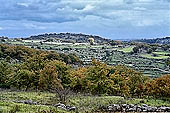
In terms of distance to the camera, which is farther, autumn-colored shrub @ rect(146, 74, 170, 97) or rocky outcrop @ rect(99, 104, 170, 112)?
autumn-colored shrub @ rect(146, 74, 170, 97)

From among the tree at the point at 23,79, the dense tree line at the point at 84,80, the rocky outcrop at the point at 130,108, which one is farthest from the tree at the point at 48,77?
the rocky outcrop at the point at 130,108

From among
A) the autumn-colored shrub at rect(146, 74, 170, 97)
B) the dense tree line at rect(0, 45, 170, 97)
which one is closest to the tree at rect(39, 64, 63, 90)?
the dense tree line at rect(0, 45, 170, 97)

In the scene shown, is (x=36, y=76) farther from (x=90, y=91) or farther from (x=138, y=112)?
(x=138, y=112)

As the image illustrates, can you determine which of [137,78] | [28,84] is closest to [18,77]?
[28,84]

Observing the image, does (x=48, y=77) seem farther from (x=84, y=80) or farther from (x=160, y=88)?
(x=160, y=88)

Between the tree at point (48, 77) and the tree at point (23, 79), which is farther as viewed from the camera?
the tree at point (23, 79)

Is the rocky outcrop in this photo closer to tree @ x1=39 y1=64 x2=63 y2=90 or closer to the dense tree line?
the dense tree line

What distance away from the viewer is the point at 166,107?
3338 cm

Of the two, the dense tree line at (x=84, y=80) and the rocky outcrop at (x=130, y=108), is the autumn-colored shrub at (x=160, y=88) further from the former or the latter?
the rocky outcrop at (x=130, y=108)

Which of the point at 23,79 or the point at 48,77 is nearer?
the point at 48,77

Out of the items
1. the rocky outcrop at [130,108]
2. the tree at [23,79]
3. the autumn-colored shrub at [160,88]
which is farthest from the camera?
the tree at [23,79]

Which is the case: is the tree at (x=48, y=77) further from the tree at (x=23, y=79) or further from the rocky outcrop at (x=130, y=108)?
the rocky outcrop at (x=130, y=108)

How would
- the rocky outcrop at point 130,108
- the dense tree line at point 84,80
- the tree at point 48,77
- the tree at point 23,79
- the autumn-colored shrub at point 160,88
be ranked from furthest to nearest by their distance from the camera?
the tree at point 23,79 → the tree at point 48,77 → the dense tree line at point 84,80 → the autumn-colored shrub at point 160,88 → the rocky outcrop at point 130,108

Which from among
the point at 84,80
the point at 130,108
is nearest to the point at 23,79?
the point at 84,80
